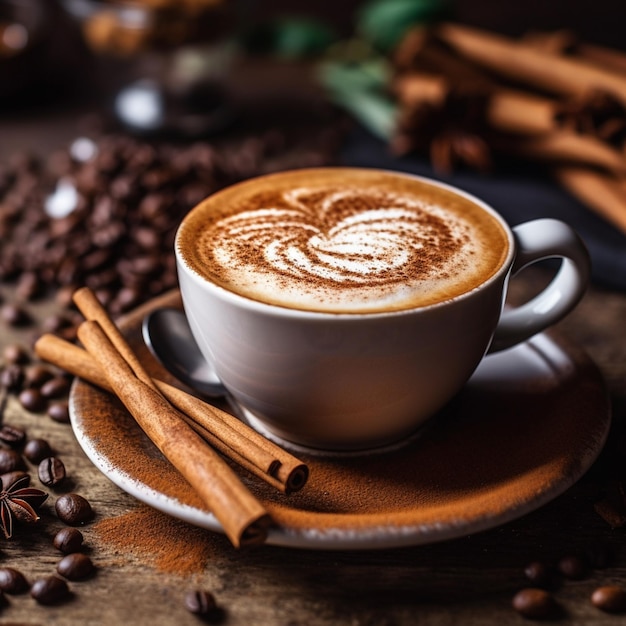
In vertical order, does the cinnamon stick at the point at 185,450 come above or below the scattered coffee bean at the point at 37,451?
above

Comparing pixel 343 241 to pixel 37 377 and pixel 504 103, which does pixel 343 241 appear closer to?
pixel 37 377

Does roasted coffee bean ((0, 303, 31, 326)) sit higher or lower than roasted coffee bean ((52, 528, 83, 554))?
lower

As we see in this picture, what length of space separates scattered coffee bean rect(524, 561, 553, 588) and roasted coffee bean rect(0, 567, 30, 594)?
64 centimetres

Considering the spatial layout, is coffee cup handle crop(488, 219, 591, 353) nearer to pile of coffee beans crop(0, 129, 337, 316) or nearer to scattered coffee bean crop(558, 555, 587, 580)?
scattered coffee bean crop(558, 555, 587, 580)

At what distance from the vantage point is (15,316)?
70.4 inches

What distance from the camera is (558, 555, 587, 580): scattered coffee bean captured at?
3.57 feet

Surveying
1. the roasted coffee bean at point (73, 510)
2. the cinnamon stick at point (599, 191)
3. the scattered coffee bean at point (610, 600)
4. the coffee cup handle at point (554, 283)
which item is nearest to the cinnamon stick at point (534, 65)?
the cinnamon stick at point (599, 191)

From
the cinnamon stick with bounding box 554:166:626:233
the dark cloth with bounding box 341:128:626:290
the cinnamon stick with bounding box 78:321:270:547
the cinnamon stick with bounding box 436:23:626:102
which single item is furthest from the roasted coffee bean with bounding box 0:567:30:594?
the cinnamon stick with bounding box 436:23:626:102

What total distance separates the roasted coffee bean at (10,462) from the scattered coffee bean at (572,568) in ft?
2.65

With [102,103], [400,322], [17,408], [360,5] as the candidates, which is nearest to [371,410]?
[400,322]

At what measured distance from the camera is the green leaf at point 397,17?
2.95 meters

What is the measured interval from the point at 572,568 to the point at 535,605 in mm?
96

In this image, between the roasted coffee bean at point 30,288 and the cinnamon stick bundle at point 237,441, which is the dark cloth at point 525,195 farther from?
the cinnamon stick bundle at point 237,441

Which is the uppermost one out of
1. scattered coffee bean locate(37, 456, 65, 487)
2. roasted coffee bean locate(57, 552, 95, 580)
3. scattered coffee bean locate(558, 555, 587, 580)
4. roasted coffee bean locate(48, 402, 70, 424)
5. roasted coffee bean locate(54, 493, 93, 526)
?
scattered coffee bean locate(558, 555, 587, 580)
